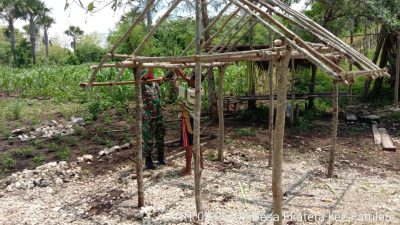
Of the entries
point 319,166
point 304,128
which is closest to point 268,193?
point 319,166

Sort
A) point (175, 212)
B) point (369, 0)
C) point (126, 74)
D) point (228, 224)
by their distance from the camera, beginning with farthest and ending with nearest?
point (126, 74)
point (369, 0)
point (175, 212)
point (228, 224)

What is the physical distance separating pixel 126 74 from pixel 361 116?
25.9 feet

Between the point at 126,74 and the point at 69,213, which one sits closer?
the point at 69,213

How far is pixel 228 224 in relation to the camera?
436cm

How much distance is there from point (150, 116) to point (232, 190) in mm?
1796

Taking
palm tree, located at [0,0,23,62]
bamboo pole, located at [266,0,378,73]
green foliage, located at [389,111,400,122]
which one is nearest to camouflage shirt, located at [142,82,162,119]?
bamboo pole, located at [266,0,378,73]

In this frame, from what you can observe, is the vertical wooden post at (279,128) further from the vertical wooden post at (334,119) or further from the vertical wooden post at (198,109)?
the vertical wooden post at (334,119)

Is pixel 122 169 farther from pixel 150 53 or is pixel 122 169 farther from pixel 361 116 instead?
pixel 150 53

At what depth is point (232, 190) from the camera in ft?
17.7

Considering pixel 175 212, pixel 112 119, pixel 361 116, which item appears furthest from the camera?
pixel 112 119

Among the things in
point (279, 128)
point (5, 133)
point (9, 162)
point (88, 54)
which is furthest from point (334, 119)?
point (88, 54)

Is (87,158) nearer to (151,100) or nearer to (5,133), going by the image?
(151,100)

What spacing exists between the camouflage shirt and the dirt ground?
973 millimetres

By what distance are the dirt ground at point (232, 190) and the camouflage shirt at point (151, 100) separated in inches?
38.3
